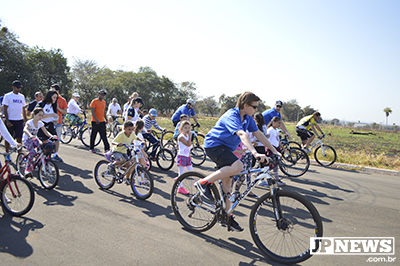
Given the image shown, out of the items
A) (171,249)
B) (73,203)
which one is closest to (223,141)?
(171,249)

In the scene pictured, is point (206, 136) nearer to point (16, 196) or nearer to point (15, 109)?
point (16, 196)

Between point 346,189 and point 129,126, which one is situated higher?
point 129,126

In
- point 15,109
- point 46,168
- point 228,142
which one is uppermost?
point 15,109

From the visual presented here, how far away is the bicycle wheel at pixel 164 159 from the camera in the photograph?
7.92m

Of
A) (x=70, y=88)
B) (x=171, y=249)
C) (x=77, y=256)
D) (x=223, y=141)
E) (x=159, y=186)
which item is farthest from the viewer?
(x=70, y=88)

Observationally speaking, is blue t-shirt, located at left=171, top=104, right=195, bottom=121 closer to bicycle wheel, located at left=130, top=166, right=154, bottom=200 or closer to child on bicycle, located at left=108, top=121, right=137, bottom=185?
child on bicycle, located at left=108, top=121, right=137, bottom=185

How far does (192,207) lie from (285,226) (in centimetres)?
144

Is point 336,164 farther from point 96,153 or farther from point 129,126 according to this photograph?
point 96,153

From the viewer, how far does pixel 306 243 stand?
3201 millimetres

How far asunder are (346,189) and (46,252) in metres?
7.04

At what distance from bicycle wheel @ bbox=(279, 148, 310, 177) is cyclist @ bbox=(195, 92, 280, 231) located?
464 centimetres

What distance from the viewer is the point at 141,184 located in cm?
533

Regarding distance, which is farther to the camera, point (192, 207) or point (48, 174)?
point (48, 174)

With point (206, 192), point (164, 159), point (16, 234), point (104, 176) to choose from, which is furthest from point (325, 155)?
point (16, 234)
